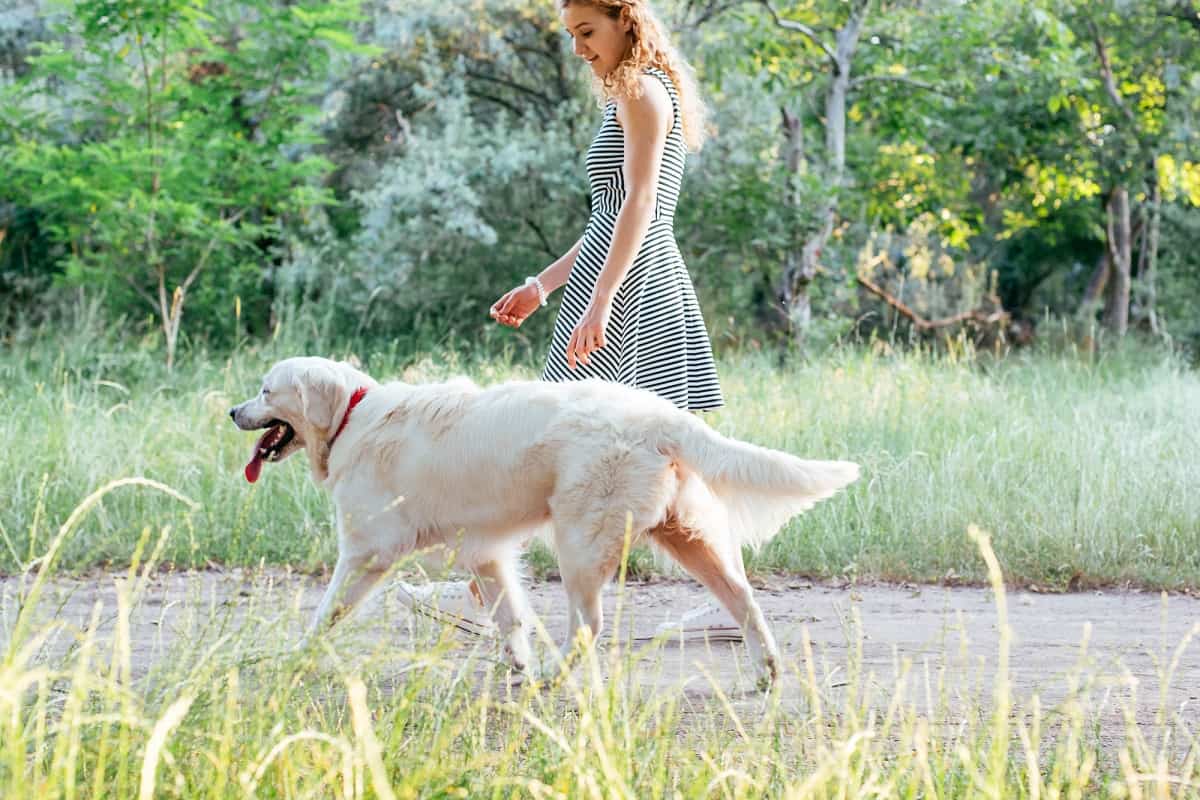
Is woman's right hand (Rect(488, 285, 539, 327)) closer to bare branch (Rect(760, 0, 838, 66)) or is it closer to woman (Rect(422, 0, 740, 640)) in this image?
woman (Rect(422, 0, 740, 640))

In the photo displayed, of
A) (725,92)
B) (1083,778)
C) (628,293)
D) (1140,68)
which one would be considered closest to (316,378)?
(628,293)

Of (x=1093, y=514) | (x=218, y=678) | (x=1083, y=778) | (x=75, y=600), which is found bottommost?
(x=75, y=600)

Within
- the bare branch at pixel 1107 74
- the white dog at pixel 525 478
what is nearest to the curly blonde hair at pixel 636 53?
the white dog at pixel 525 478

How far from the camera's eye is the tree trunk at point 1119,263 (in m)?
15.5

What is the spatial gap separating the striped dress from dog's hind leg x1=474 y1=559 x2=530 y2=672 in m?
0.72

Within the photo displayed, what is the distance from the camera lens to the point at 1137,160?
1470 cm

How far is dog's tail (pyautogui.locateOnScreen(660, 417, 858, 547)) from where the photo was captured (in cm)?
355

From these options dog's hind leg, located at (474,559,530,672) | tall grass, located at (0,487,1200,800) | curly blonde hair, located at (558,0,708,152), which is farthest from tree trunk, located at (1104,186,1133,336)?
tall grass, located at (0,487,1200,800)

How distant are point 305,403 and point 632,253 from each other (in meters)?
1.16

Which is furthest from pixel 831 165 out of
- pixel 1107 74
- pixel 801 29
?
pixel 1107 74

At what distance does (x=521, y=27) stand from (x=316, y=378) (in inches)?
422

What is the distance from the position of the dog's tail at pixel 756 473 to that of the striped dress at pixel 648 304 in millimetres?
671

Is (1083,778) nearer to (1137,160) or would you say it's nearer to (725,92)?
(725,92)

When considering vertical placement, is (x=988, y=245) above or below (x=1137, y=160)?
below
